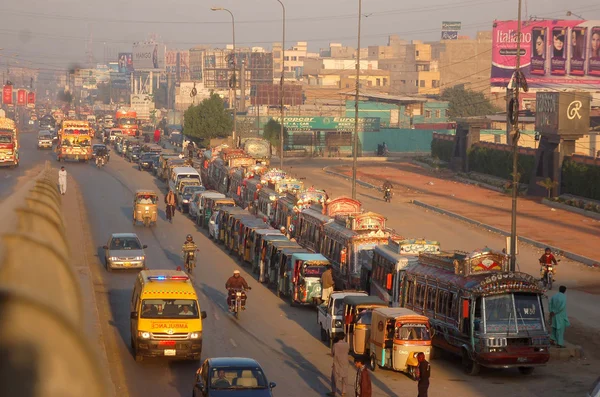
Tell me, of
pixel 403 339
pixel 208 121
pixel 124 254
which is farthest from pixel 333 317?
pixel 208 121

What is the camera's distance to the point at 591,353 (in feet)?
78.5

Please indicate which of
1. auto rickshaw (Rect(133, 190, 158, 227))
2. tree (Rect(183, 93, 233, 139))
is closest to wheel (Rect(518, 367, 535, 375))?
auto rickshaw (Rect(133, 190, 158, 227))

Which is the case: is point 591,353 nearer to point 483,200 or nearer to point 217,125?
point 483,200

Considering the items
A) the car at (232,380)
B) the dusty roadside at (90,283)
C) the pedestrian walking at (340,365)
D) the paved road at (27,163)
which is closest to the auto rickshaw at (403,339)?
the pedestrian walking at (340,365)

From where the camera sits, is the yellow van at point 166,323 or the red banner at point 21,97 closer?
the yellow van at point 166,323

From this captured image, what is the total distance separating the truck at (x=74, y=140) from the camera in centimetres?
8288

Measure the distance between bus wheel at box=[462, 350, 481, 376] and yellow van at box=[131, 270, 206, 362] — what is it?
6.01 metres

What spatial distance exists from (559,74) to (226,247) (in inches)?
2942

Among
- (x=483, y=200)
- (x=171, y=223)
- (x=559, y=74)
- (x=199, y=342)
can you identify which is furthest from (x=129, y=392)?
(x=559, y=74)

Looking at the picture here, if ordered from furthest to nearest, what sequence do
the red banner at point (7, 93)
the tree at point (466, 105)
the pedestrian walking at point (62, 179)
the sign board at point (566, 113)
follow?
the red banner at point (7, 93)
the tree at point (466, 105)
the sign board at point (566, 113)
the pedestrian walking at point (62, 179)

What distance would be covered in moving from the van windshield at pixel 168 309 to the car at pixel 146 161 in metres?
59.0

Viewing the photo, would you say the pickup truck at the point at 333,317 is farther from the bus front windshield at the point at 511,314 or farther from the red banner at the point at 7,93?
the red banner at the point at 7,93

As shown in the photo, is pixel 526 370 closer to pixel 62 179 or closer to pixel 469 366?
pixel 469 366

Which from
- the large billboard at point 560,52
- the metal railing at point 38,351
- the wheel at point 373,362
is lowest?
the wheel at point 373,362
